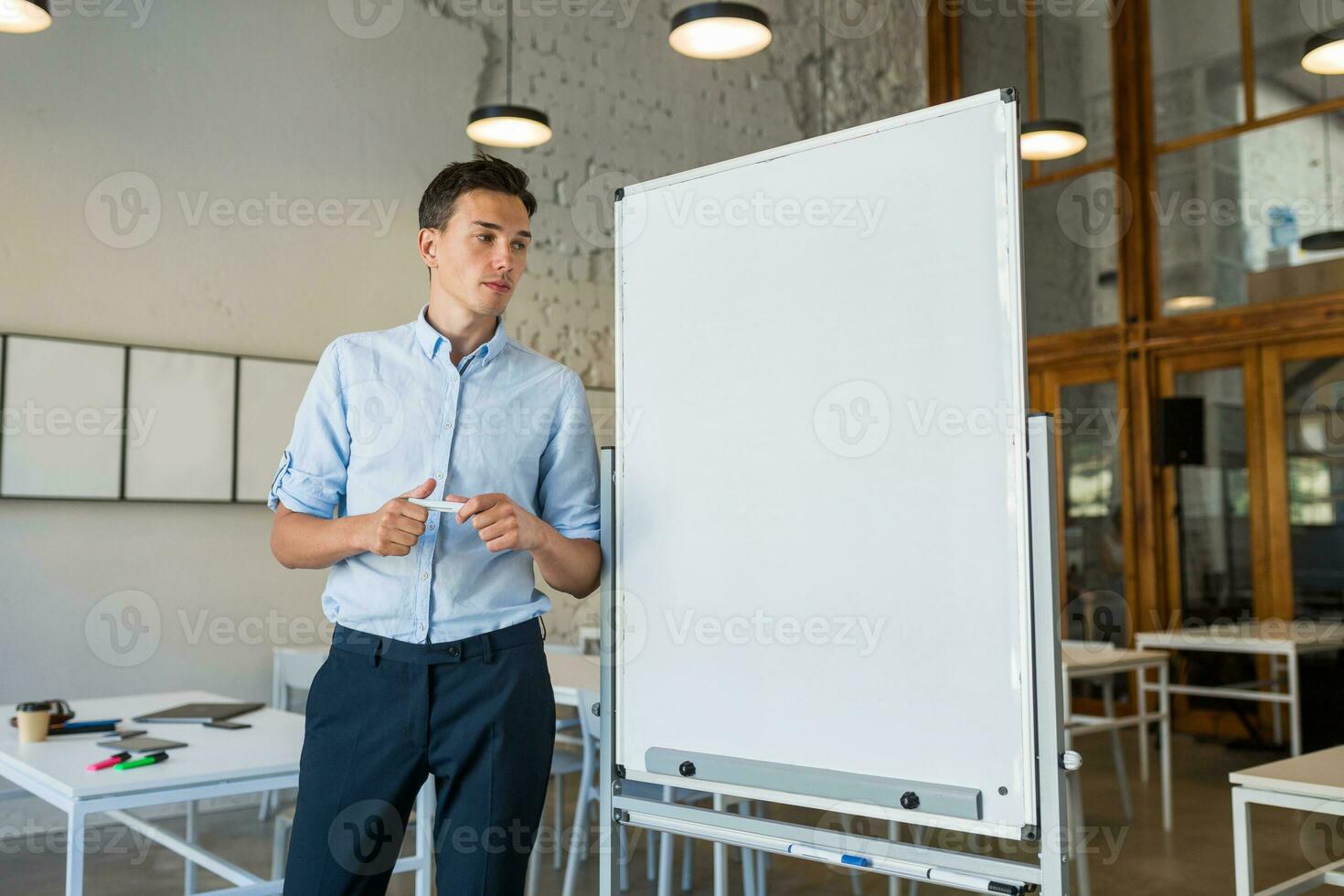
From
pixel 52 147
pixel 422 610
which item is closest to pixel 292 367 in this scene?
pixel 52 147

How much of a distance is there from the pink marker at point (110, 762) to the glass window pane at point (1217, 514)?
615cm

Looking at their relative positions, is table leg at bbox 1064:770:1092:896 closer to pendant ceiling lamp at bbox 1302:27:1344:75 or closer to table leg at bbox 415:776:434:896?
table leg at bbox 415:776:434:896

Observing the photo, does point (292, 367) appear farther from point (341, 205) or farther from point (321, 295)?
point (341, 205)

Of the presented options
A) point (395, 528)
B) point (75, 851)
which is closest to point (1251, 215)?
point (395, 528)

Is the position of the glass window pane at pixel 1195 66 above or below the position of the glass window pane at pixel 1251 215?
above

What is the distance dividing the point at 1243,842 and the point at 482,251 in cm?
190

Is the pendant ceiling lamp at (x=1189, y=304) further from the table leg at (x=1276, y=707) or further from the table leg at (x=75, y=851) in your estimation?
the table leg at (x=75, y=851)

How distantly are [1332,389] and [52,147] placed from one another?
21.4ft

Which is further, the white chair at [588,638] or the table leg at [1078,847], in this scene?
the white chair at [588,638]

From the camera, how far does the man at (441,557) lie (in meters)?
1.55

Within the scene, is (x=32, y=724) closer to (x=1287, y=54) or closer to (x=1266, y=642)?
(x=1266, y=642)

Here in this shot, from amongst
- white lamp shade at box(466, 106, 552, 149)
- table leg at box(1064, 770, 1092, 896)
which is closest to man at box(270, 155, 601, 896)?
table leg at box(1064, 770, 1092, 896)

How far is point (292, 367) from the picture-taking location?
202 inches

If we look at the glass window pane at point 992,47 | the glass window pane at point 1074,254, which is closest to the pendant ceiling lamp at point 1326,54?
the glass window pane at point 1074,254
